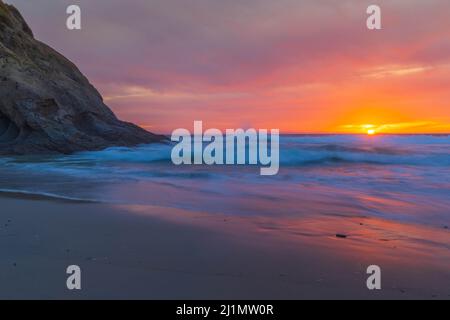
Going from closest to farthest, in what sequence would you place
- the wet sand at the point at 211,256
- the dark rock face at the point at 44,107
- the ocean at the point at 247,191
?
the wet sand at the point at 211,256 → the ocean at the point at 247,191 → the dark rock face at the point at 44,107

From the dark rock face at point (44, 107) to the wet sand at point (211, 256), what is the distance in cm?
1230

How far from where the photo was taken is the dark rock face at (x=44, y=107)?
1662 cm

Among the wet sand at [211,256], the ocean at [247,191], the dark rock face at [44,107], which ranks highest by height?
the dark rock face at [44,107]

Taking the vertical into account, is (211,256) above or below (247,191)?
below

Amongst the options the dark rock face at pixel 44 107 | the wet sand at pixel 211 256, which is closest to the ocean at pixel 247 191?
the wet sand at pixel 211 256

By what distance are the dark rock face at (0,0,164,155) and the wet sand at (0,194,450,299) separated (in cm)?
1230

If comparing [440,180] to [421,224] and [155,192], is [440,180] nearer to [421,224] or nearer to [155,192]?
[421,224]

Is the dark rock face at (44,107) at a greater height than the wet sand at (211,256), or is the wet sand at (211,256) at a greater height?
the dark rock face at (44,107)

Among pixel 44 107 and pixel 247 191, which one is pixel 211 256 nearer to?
pixel 247 191

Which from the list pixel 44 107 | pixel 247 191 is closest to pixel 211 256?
pixel 247 191

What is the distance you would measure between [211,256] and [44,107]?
16.0 meters

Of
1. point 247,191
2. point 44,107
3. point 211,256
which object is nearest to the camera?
point 211,256

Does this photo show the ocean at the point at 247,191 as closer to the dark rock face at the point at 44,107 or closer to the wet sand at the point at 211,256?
the wet sand at the point at 211,256

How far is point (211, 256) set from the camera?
3615mm
